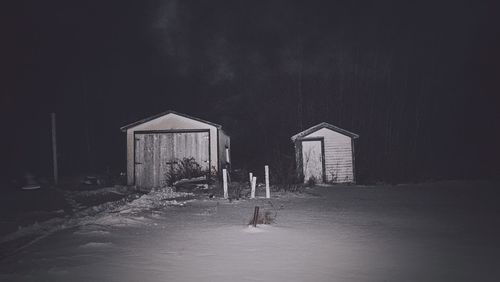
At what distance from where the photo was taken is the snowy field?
441 centimetres

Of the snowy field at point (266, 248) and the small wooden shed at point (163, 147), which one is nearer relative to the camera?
the snowy field at point (266, 248)

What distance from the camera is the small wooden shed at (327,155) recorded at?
19984mm

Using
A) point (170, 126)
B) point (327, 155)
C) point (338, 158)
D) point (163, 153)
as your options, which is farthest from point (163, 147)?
point (338, 158)

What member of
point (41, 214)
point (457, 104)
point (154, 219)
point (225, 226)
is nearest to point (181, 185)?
point (41, 214)

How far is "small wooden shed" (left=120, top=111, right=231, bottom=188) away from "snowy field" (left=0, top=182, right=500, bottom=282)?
31.9ft

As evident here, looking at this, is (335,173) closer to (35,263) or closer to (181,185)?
(181,185)

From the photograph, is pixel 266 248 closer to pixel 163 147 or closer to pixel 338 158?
pixel 163 147

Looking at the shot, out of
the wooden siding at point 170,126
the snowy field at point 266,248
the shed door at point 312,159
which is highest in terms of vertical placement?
the wooden siding at point 170,126

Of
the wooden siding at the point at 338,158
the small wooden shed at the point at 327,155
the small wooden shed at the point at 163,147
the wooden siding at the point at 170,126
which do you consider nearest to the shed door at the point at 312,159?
the small wooden shed at the point at 327,155

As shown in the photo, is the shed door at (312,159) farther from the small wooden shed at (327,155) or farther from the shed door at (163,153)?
the shed door at (163,153)

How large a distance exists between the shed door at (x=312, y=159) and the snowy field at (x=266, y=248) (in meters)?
10.7

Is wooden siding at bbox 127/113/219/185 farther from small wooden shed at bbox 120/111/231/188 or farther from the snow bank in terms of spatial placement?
the snow bank

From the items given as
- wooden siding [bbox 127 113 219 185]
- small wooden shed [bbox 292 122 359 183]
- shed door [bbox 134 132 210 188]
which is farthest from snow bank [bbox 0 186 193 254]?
small wooden shed [bbox 292 122 359 183]

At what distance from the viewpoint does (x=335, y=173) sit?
20.0 metres
